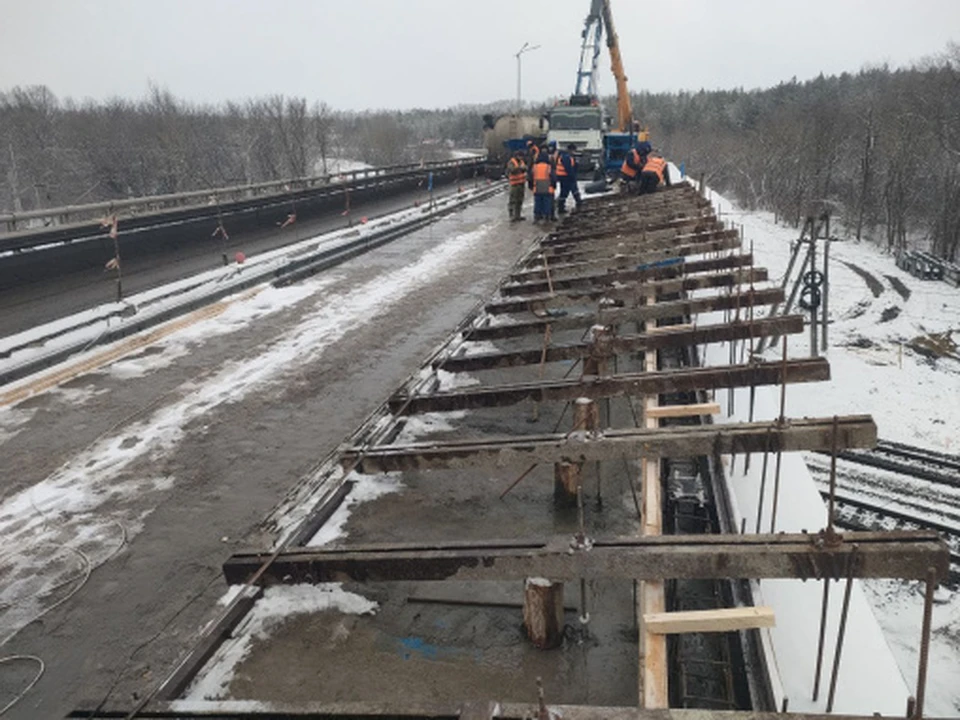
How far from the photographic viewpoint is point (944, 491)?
14.7 meters

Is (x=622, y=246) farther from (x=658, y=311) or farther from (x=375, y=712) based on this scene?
(x=375, y=712)

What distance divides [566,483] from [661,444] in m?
0.77

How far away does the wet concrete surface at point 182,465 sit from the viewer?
13.0 ft

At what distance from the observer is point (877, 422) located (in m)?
17.7

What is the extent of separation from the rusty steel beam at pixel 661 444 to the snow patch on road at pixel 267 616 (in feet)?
3.82

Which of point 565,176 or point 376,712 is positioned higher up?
point 565,176

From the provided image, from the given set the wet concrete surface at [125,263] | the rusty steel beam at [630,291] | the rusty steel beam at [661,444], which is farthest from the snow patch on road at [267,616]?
the wet concrete surface at [125,263]

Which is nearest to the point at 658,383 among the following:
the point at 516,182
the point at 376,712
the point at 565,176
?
the point at 376,712

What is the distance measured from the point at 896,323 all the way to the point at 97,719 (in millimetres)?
33631

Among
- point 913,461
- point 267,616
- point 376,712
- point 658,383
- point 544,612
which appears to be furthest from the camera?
point 913,461

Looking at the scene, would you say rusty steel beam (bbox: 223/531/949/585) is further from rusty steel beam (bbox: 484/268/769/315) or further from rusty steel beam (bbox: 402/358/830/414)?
rusty steel beam (bbox: 484/268/769/315)

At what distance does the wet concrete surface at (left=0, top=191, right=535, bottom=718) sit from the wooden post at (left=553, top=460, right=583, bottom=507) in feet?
3.57

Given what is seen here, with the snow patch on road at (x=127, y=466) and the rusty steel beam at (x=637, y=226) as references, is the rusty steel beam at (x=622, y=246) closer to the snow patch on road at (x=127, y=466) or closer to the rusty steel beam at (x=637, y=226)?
the rusty steel beam at (x=637, y=226)

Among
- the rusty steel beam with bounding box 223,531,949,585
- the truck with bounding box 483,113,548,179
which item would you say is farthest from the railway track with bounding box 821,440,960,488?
the truck with bounding box 483,113,548,179
